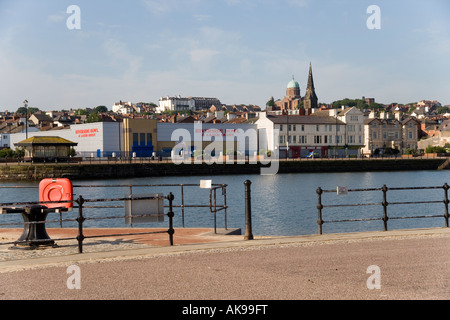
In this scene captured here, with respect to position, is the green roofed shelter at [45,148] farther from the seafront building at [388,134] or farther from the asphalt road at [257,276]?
the asphalt road at [257,276]

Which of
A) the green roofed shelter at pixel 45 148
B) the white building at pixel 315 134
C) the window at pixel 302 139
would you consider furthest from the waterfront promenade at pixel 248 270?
the window at pixel 302 139

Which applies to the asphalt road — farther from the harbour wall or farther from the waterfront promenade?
the harbour wall

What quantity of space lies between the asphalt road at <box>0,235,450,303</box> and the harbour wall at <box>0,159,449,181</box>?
64821 millimetres

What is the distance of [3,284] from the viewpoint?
9250 millimetres

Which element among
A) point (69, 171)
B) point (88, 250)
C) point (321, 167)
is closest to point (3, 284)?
point (88, 250)

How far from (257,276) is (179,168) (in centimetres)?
7126

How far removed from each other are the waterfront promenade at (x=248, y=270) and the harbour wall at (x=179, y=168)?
62550 mm

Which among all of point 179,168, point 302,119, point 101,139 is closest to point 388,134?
point 302,119

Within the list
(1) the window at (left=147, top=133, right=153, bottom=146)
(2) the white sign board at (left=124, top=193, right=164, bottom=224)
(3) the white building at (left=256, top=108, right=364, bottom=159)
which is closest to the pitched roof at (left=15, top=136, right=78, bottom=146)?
(1) the window at (left=147, top=133, right=153, bottom=146)

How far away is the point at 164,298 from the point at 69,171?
225 ft

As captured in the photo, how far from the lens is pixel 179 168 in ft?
264

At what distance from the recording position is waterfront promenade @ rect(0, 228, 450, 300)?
8414 mm

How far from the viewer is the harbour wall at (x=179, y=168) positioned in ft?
241
